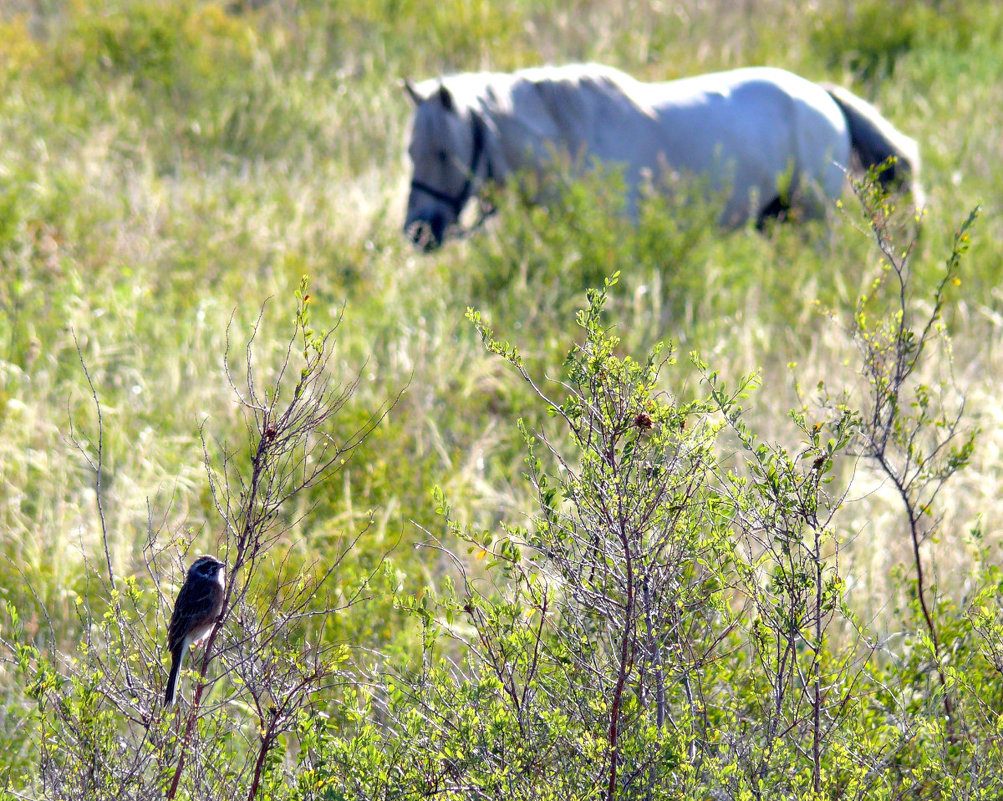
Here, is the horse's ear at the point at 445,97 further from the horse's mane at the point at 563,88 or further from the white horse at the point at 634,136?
the horse's mane at the point at 563,88

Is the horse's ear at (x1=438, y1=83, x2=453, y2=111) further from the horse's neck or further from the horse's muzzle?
the horse's muzzle

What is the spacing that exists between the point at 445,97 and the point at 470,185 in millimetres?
636

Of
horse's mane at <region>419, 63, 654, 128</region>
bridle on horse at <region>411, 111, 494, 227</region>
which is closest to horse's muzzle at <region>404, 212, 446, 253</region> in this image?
bridle on horse at <region>411, 111, 494, 227</region>

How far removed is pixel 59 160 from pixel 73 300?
3181mm

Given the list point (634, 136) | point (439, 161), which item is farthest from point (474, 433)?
point (634, 136)

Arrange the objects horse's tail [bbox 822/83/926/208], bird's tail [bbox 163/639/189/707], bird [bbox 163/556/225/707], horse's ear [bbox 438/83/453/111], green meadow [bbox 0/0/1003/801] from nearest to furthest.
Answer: green meadow [bbox 0/0/1003/801], bird's tail [bbox 163/639/189/707], bird [bbox 163/556/225/707], horse's ear [bbox 438/83/453/111], horse's tail [bbox 822/83/926/208]

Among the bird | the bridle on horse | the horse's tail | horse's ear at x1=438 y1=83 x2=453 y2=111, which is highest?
horse's ear at x1=438 y1=83 x2=453 y2=111

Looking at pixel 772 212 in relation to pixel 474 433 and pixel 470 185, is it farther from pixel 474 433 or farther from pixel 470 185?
pixel 474 433

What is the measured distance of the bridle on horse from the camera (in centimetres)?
703

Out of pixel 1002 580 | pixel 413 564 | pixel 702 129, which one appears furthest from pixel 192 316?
pixel 1002 580

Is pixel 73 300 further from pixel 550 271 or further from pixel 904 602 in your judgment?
pixel 904 602

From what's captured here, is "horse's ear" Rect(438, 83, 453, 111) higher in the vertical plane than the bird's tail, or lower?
higher

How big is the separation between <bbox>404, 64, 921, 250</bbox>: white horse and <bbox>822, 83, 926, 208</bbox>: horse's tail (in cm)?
2

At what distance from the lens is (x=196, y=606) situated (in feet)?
8.60
